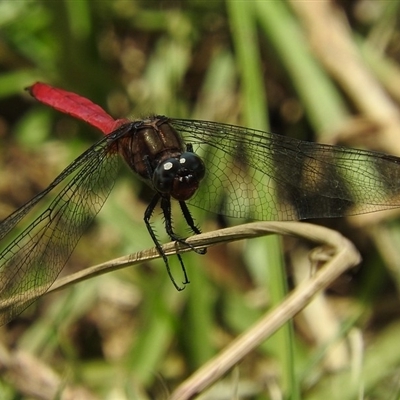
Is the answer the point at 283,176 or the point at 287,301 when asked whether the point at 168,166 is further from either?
the point at 287,301

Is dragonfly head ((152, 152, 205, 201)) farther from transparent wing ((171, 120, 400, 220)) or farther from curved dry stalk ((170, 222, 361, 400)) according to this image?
curved dry stalk ((170, 222, 361, 400))

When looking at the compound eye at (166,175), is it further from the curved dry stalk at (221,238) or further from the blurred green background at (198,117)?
the blurred green background at (198,117)

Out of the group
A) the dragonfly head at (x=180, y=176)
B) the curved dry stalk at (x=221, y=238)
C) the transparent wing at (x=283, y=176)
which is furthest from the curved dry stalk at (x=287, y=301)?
the dragonfly head at (x=180, y=176)

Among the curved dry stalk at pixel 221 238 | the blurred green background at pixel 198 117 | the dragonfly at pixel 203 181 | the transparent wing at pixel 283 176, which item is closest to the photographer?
the curved dry stalk at pixel 221 238

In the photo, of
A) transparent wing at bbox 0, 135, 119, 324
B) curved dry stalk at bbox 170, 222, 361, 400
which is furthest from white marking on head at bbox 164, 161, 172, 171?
curved dry stalk at bbox 170, 222, 361, 400

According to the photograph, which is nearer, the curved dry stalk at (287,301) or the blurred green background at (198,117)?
the curved dry stalk at (287,301)

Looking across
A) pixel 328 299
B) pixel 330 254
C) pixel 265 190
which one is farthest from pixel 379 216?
pixel 330 254

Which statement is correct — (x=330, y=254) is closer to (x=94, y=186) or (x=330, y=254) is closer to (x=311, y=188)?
Result: (x=311, y=188)
